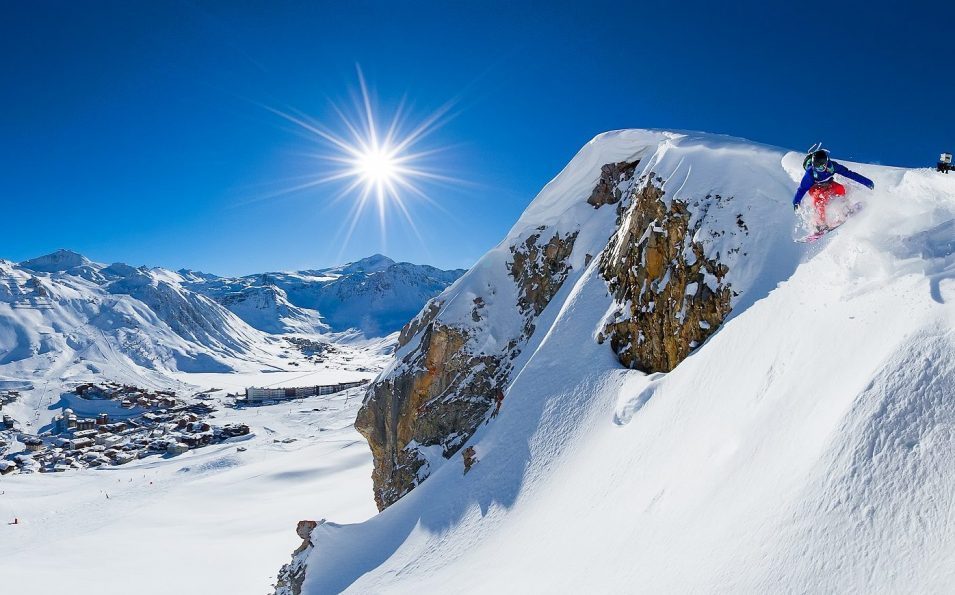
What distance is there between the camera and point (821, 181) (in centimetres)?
918

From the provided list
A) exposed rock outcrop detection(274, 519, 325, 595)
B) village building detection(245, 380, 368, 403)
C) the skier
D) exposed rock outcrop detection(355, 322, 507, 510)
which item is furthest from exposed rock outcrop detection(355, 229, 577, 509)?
village building detection(245, 380, 368, 403)

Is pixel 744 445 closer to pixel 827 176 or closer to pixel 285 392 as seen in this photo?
pixel 827 176

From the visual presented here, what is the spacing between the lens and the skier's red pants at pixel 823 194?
30.0 ft

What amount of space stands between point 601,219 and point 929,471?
1713 centimetres

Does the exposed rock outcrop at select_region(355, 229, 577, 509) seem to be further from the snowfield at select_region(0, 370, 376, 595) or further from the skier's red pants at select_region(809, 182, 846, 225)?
the skier's red pants at select_region(809, 182, 846, 225)

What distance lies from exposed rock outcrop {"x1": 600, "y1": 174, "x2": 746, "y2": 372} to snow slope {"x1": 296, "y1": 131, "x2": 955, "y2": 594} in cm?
56

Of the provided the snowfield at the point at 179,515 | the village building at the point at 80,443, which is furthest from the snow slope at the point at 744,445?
the village building at the point at 80,443

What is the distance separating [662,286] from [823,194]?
478 cm

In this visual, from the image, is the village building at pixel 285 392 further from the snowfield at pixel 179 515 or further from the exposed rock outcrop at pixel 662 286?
the exposed rock outcrop at pixel 662 286

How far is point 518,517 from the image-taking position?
11703mm

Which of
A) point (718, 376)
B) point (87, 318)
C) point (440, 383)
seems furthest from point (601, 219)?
point (87, 318)

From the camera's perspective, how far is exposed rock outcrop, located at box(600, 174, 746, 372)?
11812 mm

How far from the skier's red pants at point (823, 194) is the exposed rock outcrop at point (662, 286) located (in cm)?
247

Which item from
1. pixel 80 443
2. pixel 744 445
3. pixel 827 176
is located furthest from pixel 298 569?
pixel 80 443
